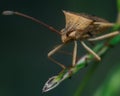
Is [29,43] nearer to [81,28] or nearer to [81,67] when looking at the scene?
[81,28]

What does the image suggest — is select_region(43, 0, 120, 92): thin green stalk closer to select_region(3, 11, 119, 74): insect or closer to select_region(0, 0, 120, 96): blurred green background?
select_region(3, 11, 119, 74): insect

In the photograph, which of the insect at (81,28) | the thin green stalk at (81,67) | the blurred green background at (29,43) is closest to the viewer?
the thin green stalk at (81,67)

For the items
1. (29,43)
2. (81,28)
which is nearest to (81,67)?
(81,28)

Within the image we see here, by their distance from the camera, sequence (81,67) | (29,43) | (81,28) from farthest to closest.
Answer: (29,43), (81,28), (81,67)

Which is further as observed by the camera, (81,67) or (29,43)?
(29,43)

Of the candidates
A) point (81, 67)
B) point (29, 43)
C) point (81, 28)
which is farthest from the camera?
point (29, 43)

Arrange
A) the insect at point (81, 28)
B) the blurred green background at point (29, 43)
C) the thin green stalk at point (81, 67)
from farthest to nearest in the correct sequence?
the blurred green background at point (29, 43)
the insect at point (81, 28)
the thin green stalk at point (81, 67)

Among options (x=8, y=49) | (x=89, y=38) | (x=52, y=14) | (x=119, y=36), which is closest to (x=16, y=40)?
(x=8, y=49)

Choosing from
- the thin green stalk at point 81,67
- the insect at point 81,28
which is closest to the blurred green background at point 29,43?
the insect at point 81,28

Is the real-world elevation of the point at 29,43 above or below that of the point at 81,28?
below

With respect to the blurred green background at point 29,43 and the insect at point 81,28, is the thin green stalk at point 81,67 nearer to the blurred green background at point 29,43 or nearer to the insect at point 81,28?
the insect at point 81,28

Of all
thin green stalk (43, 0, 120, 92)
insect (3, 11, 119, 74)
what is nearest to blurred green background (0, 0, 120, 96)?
insect (3, 11, 119, 74)
